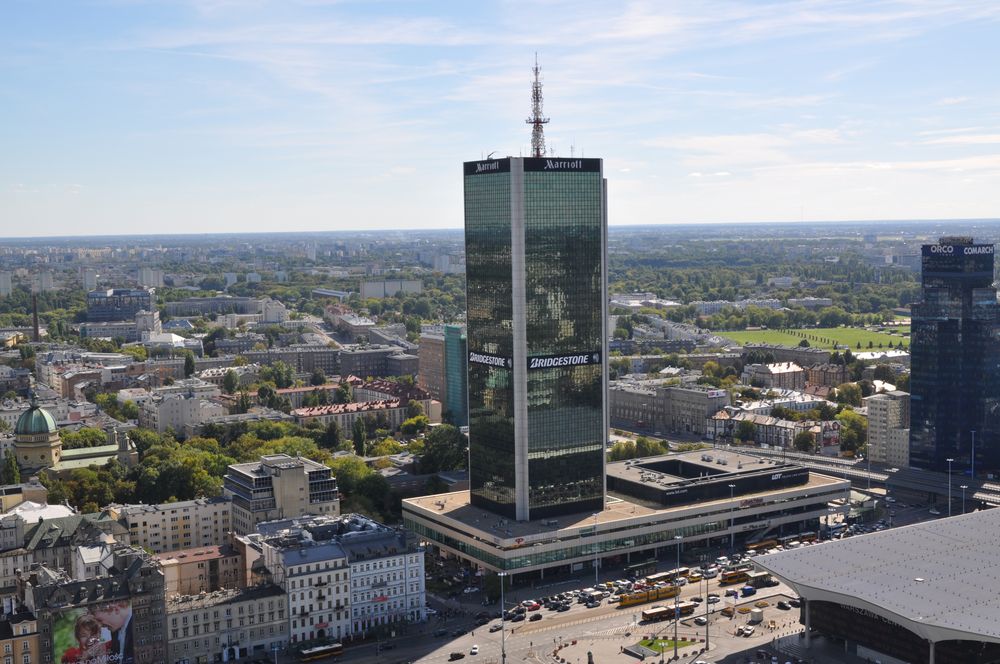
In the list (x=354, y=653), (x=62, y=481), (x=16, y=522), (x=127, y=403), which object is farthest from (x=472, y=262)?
(x=127, y=403)

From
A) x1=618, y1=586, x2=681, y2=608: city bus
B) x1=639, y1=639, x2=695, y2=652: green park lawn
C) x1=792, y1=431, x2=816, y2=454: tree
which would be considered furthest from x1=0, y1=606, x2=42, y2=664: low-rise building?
x1=792, y1=431, x2=816, y2=454: tree

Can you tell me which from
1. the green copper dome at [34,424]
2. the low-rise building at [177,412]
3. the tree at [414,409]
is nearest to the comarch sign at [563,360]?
the green copper dome at [34,424]

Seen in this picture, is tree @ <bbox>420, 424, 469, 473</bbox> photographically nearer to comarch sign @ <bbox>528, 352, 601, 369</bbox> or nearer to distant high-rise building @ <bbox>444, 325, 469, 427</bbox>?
comarch sign @ <bbox>528, 352, 601, 369</bbox>

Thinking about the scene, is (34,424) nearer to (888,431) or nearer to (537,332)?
(537,332)

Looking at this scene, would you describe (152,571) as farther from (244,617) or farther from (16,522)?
(16,522)

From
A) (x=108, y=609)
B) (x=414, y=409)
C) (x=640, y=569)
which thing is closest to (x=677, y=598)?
(x=640, y=569)
